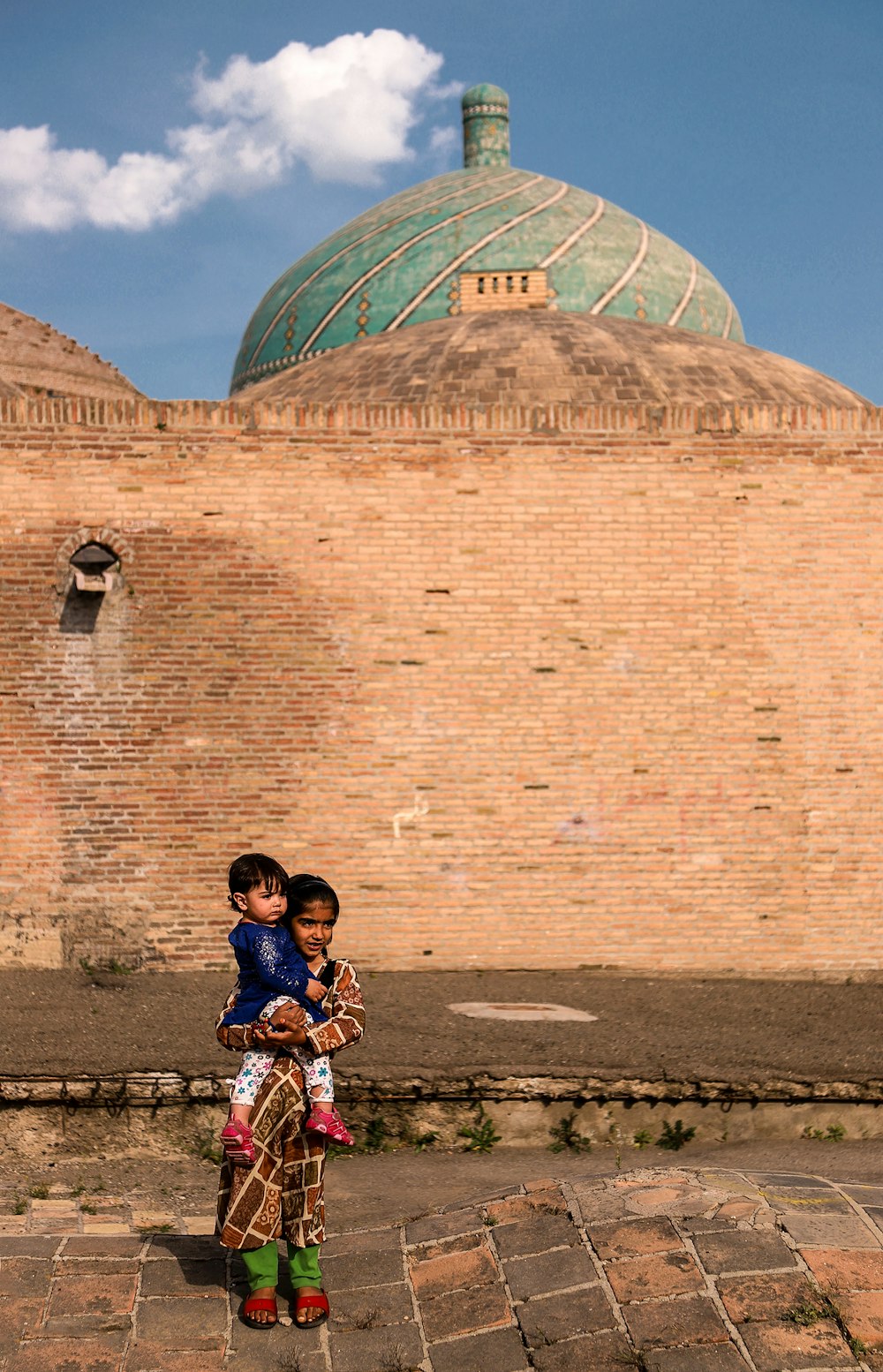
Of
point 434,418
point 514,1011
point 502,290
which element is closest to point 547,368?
point 434,418

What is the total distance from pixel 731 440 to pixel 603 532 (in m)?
1.02

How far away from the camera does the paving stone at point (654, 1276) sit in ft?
12.4

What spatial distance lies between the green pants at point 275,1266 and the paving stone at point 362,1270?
0.88 ft

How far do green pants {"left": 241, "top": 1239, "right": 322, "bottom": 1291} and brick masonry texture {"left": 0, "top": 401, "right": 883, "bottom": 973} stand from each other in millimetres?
4292

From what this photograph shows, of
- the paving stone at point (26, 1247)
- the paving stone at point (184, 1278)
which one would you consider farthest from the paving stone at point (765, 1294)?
the paving stone at point (26, 1247)

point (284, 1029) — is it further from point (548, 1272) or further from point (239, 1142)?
point (548, 1272)

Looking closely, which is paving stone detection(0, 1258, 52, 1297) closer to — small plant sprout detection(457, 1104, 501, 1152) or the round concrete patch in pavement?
small plant sprout detection(457, 1104, 501, 1152)

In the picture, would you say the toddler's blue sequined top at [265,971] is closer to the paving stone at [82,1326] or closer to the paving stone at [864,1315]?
the paving stone at [82,1326]

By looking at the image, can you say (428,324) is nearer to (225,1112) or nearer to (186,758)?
(186,758)

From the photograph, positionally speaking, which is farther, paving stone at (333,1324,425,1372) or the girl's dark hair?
the girl's dark hair

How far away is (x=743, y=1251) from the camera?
3936 mm

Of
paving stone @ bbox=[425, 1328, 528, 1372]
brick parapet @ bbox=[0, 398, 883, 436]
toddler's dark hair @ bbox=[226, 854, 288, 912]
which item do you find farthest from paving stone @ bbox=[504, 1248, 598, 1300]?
brick parapet @ bbox=[0, 398, 883, 436]

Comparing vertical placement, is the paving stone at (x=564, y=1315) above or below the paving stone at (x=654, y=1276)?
below

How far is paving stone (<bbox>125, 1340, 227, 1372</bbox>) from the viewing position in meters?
3.66
